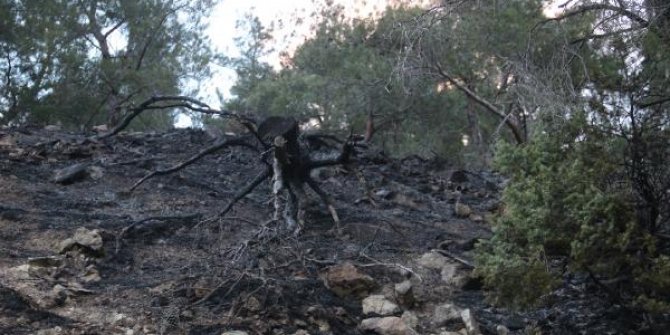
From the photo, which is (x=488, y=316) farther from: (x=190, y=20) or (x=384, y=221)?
(x=190, y=20)

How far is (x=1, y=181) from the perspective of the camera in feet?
21.1

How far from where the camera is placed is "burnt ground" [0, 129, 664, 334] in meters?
4.27

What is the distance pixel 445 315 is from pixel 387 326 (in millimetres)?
491

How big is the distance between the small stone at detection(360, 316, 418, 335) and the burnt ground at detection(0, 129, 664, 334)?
77 mm

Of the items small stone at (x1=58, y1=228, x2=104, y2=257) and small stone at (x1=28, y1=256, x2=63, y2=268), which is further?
small stone at (x1=58, y1=228, x2=104, y2=257)

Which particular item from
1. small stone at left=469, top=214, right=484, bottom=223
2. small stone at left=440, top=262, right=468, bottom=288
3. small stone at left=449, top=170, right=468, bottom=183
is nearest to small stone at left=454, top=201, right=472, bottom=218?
small stone at left=469, top=214, right=484, bottom=223

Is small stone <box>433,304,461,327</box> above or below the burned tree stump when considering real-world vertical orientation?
below

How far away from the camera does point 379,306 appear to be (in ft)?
15.3

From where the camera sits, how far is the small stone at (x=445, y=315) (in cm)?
464

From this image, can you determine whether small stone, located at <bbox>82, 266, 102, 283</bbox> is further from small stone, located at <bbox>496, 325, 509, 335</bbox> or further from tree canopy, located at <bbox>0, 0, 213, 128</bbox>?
tree canopy, located at <bbox>0, 0, 213, 128</bbox>

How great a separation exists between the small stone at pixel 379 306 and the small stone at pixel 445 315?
9.8 inches

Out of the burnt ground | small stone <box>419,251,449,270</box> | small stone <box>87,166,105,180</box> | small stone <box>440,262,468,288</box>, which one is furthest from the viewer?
small stone <box>87,166,105,180</box>

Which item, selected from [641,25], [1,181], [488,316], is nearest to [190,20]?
[1,181]

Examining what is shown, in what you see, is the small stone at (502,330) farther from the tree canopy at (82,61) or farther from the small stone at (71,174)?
the tree canopy at (82,61)
